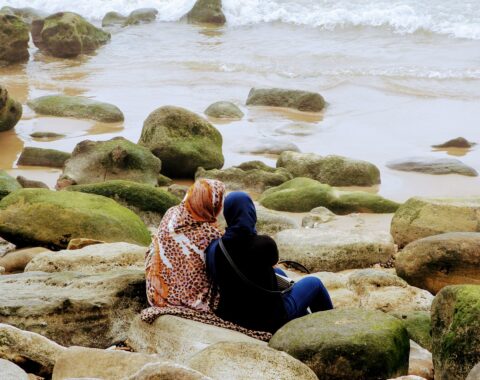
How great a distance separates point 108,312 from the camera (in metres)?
5.71

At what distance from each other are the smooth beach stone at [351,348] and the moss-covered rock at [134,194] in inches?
196

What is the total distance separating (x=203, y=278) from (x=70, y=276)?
117 cm

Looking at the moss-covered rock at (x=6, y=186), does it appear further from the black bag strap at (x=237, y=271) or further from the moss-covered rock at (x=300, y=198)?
the black bag strap at (x=237, y=271)

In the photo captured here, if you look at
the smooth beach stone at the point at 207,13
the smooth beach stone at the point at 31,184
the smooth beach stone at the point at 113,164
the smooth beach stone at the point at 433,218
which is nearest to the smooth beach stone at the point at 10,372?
the smooth beach stone at the point at 433,218

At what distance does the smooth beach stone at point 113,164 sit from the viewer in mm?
11727

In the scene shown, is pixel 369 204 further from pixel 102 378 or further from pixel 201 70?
pixel 201 70

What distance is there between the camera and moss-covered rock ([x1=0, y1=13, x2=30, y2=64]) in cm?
2319

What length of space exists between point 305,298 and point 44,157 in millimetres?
8054

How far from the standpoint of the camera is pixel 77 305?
5.60 metres

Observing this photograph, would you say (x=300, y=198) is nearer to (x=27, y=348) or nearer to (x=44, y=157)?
(x=44, y=157)

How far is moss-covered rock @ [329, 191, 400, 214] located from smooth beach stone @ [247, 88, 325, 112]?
6790 mm

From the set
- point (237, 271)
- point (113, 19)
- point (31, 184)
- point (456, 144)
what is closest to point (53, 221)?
point (237, 271)

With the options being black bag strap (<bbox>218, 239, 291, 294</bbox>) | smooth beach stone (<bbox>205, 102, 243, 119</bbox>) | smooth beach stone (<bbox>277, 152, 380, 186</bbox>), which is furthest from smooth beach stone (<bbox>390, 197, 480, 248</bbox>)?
smooth beach stone (<bbox>205, 102, 243, 119</bbox>)

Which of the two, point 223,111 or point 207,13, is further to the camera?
point 207,13
